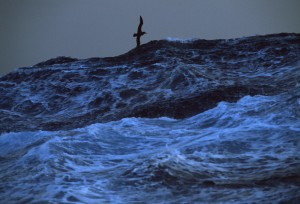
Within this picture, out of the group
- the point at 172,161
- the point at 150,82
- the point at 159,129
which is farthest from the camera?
the point at 150,82

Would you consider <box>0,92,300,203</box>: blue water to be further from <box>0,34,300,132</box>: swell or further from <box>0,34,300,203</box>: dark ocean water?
<box>0,34,300,132</box>: swell

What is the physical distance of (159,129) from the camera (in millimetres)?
10945

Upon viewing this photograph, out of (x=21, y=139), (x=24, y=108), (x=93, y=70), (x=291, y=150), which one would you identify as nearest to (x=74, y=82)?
(x=93, y=70)

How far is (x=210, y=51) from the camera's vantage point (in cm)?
2047

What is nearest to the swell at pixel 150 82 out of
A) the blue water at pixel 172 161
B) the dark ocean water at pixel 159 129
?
→ the dark ocean water at pixel 159 129

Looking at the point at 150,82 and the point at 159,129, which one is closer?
the point at 159,129

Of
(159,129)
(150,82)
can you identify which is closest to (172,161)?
(159,129)

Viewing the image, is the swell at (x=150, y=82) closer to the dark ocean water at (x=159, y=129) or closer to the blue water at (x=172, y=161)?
the dark ocean water at (x=159, y=129)

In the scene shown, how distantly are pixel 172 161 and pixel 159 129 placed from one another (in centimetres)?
384

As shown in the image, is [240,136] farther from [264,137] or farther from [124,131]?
[124,131]

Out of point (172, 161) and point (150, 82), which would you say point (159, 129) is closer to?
point (172, 161)

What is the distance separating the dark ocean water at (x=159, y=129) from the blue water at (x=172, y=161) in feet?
0.07

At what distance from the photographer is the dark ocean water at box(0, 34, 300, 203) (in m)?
6.11

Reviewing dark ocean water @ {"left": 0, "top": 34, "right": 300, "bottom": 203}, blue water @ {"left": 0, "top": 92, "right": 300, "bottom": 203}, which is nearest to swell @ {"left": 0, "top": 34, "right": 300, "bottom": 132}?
dark ocean water @ {"left": 0, "top": 34, "right": 300, "bottom": 203}
